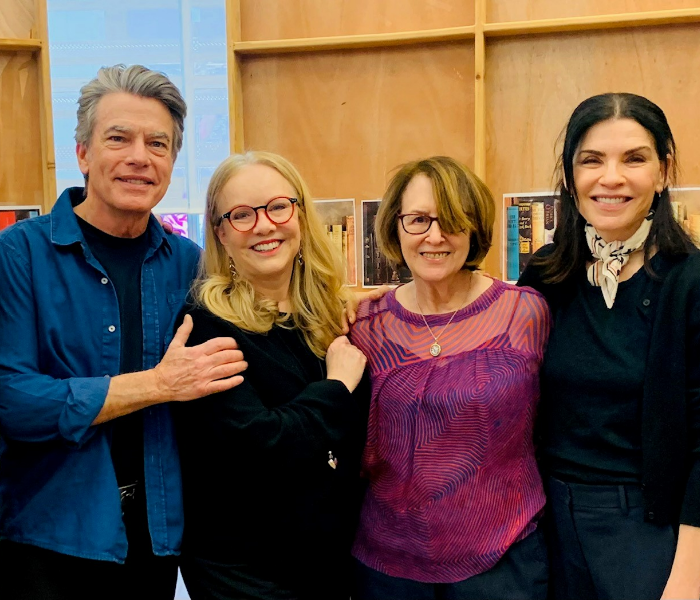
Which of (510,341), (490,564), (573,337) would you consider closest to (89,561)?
(490,564)

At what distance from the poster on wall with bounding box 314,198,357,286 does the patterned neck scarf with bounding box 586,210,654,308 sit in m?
1.34

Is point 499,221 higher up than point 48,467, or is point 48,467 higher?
point 499,221

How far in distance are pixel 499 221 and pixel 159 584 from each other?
5.96 ft

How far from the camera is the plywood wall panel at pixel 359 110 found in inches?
107

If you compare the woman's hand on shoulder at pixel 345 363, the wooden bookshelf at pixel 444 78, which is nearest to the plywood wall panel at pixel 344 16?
the wooden bookshelf at pixel 444 78

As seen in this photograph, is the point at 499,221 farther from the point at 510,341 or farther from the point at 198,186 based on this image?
the point at 198,186

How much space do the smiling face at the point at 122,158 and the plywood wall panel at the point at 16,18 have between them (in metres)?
1.38

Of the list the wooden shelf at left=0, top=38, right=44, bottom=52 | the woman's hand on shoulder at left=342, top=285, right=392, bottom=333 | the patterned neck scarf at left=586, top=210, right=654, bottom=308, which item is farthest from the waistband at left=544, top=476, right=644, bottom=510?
the wooden shelf at left=0, top=38, right=44, bottom=52

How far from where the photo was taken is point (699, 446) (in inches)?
57.1

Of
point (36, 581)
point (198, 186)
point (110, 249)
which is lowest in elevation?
point (36, 581)

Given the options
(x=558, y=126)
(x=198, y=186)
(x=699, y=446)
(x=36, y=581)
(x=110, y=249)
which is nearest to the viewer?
(x=699, y=446)

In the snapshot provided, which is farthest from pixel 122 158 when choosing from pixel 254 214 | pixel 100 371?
pixel 100 371

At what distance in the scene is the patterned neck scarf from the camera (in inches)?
62.4

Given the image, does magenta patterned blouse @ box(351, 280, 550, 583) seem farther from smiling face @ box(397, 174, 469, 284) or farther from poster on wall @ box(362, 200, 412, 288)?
poster on wall @ box(362, 200, 412, 288)
